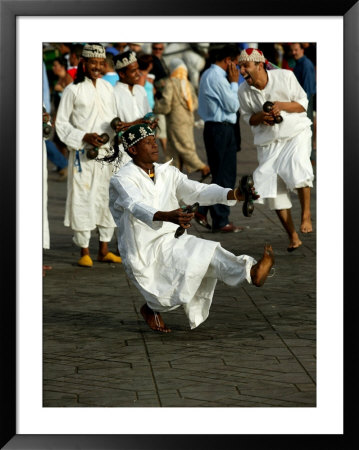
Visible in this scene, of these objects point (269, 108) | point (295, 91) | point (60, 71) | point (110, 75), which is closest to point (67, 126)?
point (269, 108)

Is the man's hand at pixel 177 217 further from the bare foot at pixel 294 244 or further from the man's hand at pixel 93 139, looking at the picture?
the bare foot at pixel 294 244

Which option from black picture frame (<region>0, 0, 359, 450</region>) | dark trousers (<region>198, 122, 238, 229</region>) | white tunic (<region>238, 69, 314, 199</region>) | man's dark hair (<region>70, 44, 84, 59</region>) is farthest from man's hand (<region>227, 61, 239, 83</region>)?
black picture frame (<region>0, 0, 359, 450</region>)

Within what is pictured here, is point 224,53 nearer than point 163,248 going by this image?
No

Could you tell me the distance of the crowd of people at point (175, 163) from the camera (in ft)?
25.0

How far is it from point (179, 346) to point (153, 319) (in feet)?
1.36

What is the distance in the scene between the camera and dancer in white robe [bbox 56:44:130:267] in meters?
10.3

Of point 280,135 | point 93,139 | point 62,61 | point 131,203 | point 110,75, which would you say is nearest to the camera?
point 131,203

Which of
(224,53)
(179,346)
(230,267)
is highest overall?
(224,53)

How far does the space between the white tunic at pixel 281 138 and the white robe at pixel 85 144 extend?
1.21 metres

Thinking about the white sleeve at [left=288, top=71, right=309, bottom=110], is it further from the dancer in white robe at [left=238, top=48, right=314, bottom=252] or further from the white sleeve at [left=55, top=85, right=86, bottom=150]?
the white sleeve at [left=55, top=85, right=86, bottom=150]

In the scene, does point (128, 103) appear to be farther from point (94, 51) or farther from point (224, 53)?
point (224, 53)

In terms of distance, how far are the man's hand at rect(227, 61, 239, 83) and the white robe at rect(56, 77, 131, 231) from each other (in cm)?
188

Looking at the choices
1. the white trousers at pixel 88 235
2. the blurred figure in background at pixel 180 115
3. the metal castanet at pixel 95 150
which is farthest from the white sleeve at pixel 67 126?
the blurred figure in background at pixel 180 115

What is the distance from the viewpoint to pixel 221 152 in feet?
40.1
